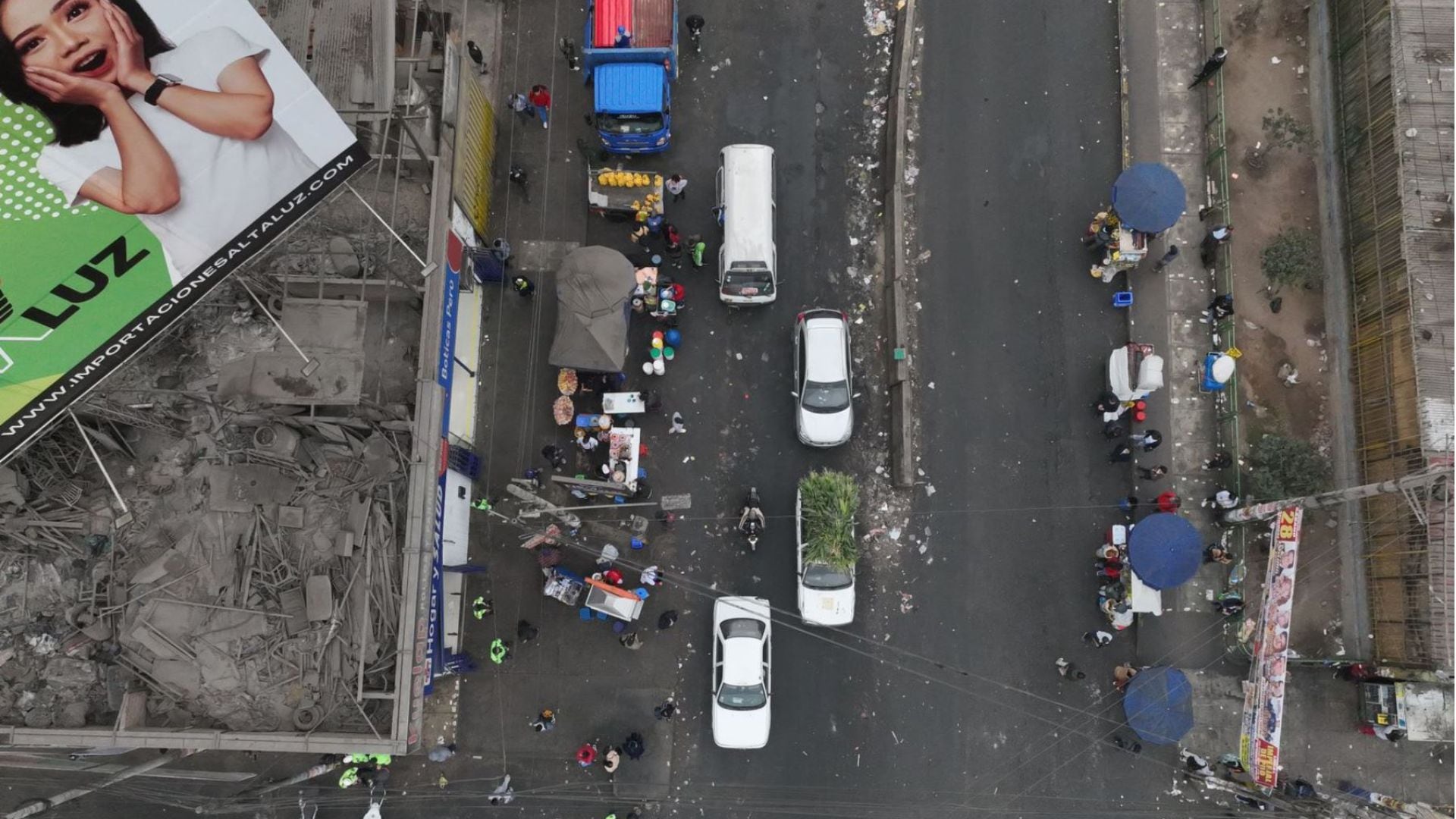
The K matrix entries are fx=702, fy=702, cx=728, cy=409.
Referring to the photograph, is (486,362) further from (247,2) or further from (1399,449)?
(1399,449)

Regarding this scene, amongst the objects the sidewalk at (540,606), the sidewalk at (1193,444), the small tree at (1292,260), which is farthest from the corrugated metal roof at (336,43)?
the small tree at (1292,260)

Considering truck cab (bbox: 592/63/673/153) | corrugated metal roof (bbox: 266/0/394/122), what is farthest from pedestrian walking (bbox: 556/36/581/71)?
corrugated metal roof (bbox: 266/0/394/122)

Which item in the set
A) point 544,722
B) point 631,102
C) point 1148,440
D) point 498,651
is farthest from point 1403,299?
point 498,651

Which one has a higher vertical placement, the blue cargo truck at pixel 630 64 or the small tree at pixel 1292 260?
the blue cargo truck at pixel 630 64

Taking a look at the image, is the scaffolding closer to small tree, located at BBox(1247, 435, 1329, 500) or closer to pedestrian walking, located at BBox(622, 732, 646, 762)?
small tree, located at BBox(1247, 435, 1329, 500)

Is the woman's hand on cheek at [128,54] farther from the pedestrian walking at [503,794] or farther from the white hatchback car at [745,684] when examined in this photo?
the pedestrian walking at [503,794]

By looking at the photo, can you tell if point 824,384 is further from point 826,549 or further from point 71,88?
point 71,88

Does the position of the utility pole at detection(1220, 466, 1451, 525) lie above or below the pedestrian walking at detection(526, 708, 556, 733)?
above
